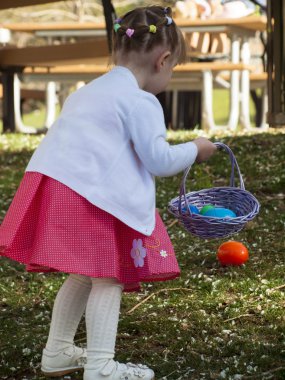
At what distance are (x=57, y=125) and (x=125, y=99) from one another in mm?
256

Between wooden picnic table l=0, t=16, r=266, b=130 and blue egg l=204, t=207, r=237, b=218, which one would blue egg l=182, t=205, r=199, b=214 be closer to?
blue egg l=204, t=207, r=237, b=218

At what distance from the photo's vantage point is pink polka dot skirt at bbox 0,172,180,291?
262 cm

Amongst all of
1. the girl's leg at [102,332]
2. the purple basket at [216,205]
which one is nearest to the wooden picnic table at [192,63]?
the purple basket at [216,205]

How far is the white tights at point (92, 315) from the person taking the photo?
2662 millimetres

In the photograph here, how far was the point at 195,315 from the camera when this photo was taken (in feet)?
11.2

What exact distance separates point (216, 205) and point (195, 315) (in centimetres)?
47

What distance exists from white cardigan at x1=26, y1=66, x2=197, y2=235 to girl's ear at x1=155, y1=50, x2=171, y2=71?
106mm

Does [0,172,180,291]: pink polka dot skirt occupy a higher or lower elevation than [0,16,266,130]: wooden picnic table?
higher

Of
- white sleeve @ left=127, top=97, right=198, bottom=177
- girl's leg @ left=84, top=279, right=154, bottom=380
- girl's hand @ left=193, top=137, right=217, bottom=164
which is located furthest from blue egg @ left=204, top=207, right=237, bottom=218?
girl's leg @ left=84, top=279, right=154, bottom=380

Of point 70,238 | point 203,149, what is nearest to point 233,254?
point 203,149

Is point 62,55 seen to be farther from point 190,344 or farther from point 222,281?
point 190,344

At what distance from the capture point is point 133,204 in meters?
2.65

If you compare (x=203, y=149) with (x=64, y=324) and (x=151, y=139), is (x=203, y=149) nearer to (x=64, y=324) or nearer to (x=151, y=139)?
(x=151, y=139)

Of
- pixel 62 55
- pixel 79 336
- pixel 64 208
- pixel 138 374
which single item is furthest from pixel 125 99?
pixel 62 55
